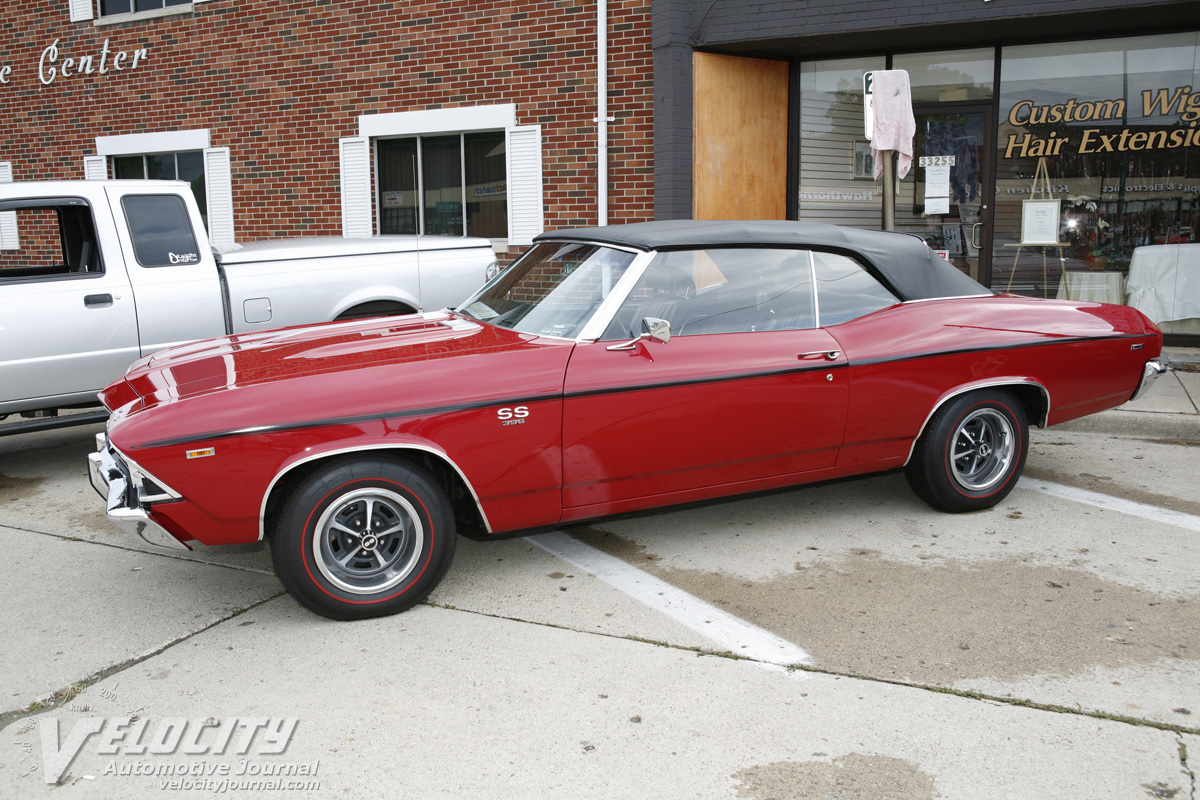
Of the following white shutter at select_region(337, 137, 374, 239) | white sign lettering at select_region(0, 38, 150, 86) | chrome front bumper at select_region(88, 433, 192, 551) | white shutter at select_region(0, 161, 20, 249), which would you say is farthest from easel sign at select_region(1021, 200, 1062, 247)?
white shutter at select_region(0, 161, 20, 249)

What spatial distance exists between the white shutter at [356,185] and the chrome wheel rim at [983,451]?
8121 mm

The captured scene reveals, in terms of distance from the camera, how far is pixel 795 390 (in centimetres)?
440

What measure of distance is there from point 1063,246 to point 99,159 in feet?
39.1

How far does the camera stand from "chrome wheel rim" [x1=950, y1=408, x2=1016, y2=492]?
16.2 feet

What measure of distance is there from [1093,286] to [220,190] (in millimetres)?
10182

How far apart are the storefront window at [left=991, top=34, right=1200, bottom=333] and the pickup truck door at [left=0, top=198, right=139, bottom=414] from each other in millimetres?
8291

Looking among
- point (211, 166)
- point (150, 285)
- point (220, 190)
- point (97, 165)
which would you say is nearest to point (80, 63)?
point (97, 165)

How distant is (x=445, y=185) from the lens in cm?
→ 1116

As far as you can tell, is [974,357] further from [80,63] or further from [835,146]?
[80,63]

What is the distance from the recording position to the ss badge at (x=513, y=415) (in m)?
3.86

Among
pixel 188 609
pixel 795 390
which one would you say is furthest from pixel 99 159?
pixel 795 390

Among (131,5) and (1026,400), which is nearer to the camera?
(1026,400)

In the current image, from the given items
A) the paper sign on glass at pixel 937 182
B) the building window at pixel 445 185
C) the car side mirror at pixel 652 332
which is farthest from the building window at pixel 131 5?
the car side mirror at pixel 652 332
